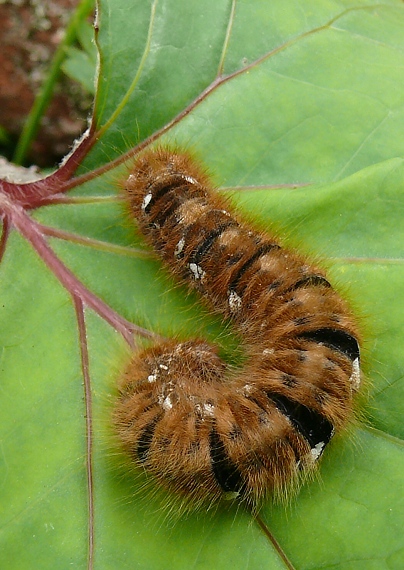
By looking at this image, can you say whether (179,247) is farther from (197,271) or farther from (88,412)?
(88,412)

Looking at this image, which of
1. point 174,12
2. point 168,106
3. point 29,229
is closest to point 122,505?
point 29,229

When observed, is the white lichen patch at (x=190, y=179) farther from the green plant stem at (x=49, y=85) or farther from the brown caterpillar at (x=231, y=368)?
the green plant stem at (x=49, y=85)

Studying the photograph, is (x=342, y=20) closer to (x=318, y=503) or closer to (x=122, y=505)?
(x=318, y=503)

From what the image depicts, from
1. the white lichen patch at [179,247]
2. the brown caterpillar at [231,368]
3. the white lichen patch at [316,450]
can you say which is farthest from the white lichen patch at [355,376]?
the white lichen patch at [179,247]

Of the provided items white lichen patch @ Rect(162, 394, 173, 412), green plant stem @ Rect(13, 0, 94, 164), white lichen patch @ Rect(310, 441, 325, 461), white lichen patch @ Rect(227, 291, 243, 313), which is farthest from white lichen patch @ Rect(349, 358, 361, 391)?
green plant stem @ Rect(13, 0, 94, 164)

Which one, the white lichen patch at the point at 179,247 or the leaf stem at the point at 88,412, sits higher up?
the white lichen patch at the point at 179,247

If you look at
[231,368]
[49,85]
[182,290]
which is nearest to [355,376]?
[231,368]
